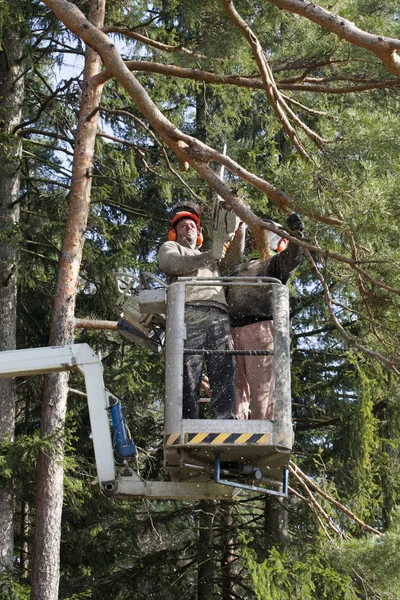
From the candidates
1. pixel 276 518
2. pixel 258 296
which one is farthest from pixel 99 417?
pixel 276 518

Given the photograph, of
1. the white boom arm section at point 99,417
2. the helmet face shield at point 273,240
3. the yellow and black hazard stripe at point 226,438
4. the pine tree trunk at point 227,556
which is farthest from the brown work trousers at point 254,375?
the pine tree trunk at point 227,556

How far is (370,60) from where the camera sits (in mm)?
10328

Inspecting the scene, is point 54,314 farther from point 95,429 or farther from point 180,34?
point 180,34

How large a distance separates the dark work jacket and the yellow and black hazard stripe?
1244 millimetres

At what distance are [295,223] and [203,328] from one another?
1077mm

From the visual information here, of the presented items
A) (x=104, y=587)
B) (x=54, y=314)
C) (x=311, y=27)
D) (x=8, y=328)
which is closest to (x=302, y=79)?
(x=311, y=27)

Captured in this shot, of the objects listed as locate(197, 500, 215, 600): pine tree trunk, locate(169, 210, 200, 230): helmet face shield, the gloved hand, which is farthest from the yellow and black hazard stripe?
locate(197, 500, 215, 600): pine tree trunk

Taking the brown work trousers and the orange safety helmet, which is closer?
the brown work trousers

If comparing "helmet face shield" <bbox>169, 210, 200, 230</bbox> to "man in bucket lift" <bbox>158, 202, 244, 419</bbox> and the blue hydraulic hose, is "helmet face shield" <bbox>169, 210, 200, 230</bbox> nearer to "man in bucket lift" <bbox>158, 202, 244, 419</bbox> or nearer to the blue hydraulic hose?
"man in bucket lift" <bbox>158, 202, 244, 419</bbox>

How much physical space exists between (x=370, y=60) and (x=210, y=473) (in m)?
4.93

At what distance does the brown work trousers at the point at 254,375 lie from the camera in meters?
7.34

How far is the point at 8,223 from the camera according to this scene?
13516 mm

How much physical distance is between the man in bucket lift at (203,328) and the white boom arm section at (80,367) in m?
0.59

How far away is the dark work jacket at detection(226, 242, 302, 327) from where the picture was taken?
307 inches
